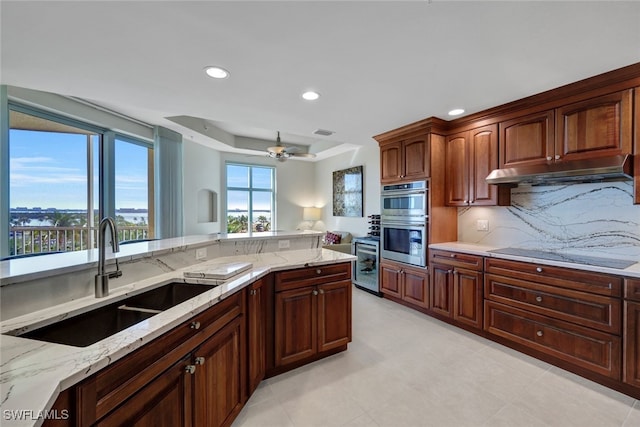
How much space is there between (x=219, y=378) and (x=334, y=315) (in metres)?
1.14

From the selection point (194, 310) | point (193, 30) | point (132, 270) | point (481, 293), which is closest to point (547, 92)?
point (481, 293)

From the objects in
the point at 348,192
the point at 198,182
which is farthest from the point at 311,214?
the point at 198,182

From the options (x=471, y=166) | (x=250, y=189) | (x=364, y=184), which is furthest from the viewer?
(x=250, y=189)

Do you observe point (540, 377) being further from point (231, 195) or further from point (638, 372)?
point (231, 195)

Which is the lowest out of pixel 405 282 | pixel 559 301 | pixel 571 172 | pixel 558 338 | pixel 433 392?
pixel 433 392

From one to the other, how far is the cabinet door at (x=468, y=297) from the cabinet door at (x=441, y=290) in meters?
0.06

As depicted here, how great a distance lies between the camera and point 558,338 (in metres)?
2.22

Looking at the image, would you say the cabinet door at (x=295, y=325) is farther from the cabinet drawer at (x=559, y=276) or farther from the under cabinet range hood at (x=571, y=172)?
the under cabinet range hood at (x=571, y=172)

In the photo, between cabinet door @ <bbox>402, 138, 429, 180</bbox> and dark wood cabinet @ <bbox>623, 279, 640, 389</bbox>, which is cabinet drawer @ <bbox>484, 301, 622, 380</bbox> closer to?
dark wood cabinet @ <bbox>623, 279, 640, 389</bbox>

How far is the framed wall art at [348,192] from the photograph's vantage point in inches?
214

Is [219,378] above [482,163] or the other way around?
the other way around

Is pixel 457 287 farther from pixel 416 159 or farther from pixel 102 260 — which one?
pixel 102 260

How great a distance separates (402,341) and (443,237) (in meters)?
1.41

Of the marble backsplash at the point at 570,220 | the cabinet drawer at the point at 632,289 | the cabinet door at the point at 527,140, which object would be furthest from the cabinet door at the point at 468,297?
the cabinet door at the point at 527,140
